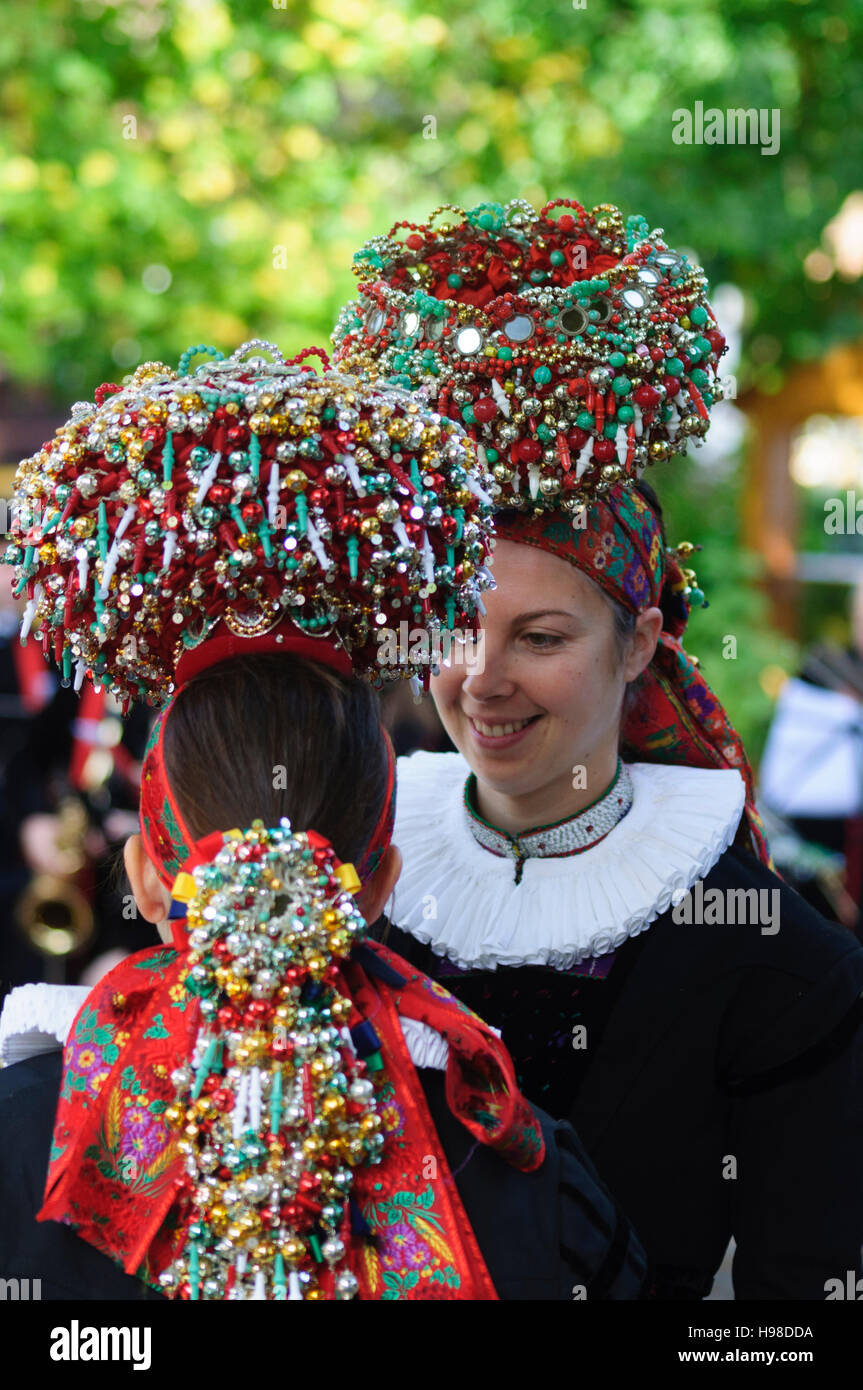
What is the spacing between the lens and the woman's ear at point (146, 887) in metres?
1.59

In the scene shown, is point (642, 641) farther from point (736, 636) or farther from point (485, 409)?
point (736, 636)

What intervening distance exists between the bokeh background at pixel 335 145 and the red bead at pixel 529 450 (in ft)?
17.7

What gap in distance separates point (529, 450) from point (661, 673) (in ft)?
1.77

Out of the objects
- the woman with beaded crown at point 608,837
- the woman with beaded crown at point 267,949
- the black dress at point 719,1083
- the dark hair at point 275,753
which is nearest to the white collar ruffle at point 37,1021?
the woman with beaded crown at point 267,949

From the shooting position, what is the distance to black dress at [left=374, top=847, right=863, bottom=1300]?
1.99 m

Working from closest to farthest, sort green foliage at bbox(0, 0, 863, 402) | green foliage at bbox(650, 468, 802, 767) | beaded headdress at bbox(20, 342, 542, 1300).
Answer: beaded headdress at bbox(20, 342, 542, 1300)
green foliage at bbox(0, 0, 863, 402)
green foliage at bbox(650, 468, 802, 767)

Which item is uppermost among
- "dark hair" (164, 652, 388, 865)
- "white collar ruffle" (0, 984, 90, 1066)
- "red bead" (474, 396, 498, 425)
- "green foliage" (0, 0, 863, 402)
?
"green foliage" (0, 0, 863, 402)

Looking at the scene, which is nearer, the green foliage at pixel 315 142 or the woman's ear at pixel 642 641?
the woman's ear at pixel 642 641

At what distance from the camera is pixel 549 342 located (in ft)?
6.51

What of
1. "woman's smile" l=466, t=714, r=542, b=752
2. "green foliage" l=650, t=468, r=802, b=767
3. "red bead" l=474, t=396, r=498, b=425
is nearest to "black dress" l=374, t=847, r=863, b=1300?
"woman's smile" l=466, t=714, r=542, b=752

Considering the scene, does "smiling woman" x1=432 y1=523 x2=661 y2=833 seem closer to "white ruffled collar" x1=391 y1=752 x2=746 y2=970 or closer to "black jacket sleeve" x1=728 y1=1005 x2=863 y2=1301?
"white ruffled collar" x1=391 y1=752 x2=746 y2=970

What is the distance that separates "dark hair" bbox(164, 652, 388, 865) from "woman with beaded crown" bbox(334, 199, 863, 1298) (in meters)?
0.53

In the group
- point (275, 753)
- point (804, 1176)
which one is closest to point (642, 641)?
point (804, 1176)

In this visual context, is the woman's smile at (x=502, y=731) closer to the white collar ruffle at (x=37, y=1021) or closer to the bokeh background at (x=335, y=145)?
the white collar ruffle at (x=37, y=1021)
